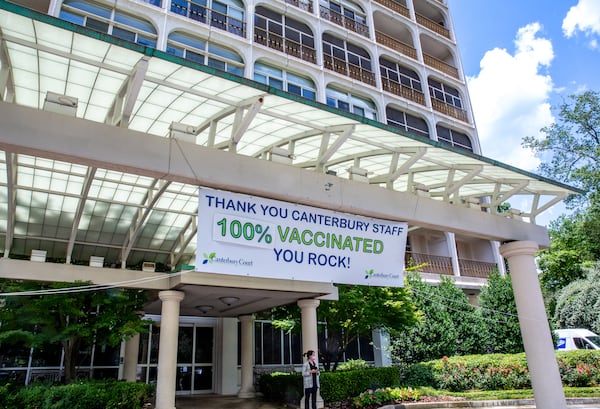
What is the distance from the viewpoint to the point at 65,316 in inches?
520

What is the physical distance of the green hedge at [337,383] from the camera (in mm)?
14727

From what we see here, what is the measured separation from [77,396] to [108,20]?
44.4 ft

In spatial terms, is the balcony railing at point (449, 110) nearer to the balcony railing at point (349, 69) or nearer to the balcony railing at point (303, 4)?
the balcony railing at point (349, 69)

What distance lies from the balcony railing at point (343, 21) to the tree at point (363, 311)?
15775 millimetres

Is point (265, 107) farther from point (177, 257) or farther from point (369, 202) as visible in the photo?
point (177, 257)

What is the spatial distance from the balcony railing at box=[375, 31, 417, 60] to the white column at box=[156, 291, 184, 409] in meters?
20.4

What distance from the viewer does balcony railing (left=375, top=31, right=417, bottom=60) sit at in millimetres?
26984

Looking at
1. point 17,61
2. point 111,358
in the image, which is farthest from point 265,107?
point 111,358

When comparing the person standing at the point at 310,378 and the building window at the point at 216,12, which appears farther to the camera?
the building window at the point at 216,12

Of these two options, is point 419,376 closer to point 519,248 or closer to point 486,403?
point 486,403

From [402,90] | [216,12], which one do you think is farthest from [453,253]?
[216,12]

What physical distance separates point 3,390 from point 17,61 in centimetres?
846

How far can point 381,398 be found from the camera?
570 inches

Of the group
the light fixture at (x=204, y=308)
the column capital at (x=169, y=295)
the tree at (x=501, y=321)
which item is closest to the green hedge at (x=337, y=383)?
the light fixture at (x=204, y=308)
